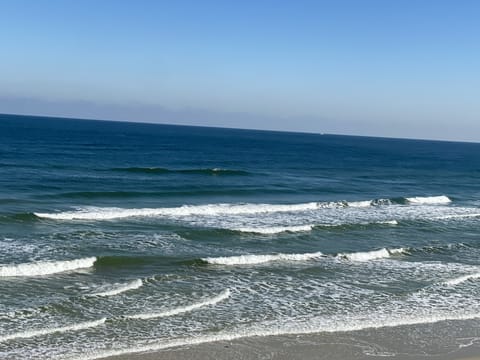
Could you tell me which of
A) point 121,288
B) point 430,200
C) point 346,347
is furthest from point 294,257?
point 430,200

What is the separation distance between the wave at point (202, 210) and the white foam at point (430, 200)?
2.36 feet

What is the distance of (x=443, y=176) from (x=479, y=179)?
132 inches

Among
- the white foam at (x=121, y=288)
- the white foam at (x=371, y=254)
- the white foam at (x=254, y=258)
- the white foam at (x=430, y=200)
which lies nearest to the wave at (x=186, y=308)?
the white foam at (x=121, y=288)

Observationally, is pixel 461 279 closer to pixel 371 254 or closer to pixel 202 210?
pixel 371 254

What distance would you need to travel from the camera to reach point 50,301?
49.0ft

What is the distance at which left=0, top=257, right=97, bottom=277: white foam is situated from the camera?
17.2 m

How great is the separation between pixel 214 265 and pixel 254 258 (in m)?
1.60

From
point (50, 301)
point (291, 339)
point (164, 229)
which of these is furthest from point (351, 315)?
point (164, 229)

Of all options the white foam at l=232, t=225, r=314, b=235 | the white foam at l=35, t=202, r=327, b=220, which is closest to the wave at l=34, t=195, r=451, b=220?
the white foam at l=35, t=202, r=327, b=220

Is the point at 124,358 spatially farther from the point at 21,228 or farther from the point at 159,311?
the point at 21,228

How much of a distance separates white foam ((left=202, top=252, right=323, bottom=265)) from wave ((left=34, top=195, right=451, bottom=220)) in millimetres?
8136

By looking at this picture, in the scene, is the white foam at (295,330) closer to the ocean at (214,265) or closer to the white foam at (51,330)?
the ocean at (214,265)

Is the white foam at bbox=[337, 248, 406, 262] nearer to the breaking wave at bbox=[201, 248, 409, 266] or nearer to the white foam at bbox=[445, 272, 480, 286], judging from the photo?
the breaking wave at bbox=[201, 248, 409, 266]

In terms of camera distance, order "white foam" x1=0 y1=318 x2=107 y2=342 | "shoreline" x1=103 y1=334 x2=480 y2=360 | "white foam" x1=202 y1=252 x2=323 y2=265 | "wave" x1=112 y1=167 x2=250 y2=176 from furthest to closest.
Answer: "wave" x1=112 y1=167 x2=250 y2=176 < "white foam" x1=202 y1=252 x2=323 y2=265 < "white foam" x1=0 y1=318 x2=107 y2=342 < "shoreline" x1=103 y1=334 x2=480 y2=360
